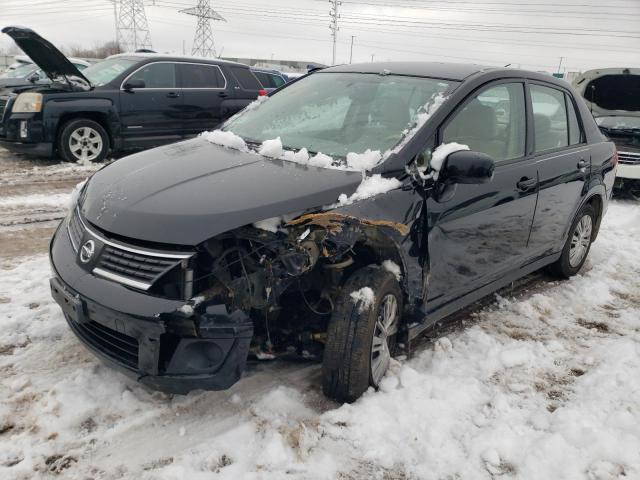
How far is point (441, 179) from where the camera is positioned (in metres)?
2.99

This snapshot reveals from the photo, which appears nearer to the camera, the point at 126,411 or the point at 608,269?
the point at 126,411

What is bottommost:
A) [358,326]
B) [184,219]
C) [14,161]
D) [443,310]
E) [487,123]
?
[14,161]

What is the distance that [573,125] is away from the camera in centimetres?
458

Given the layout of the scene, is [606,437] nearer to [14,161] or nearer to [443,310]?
[443,310]

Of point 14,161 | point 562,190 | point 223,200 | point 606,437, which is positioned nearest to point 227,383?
point 223,200

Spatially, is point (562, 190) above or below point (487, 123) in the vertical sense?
below

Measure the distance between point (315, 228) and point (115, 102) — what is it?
23.1ft

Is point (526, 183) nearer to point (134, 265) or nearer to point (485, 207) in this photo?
point (485, 207)

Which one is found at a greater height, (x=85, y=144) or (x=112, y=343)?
(x=112, y=343)

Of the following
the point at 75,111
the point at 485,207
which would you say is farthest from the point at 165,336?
the point at 75,111

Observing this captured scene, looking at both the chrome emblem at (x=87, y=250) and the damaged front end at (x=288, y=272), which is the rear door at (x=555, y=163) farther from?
the chrome emblem at (x=87, y=250)

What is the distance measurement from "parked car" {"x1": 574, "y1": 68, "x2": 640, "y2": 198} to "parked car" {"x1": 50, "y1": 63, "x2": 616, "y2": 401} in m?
5.67

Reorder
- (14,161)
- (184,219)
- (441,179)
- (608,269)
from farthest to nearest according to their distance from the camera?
(14,161) < (608,269) < (441,179) < (184,219)

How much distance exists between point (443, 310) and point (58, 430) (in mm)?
2146
